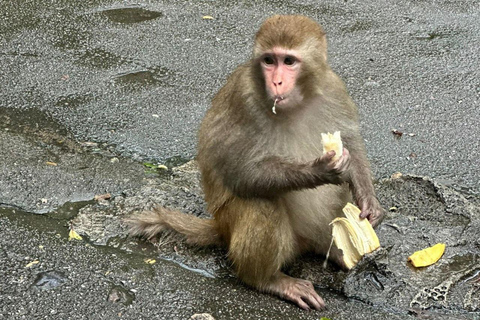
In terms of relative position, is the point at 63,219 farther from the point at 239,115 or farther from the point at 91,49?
the point at 91,49

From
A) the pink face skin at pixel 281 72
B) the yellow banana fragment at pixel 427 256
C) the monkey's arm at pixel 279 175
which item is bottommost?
the yellow banana fragment at pixel 427 256

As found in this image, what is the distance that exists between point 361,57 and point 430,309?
11.3 feet

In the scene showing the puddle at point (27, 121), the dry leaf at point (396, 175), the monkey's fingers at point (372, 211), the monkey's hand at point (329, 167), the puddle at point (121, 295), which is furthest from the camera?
the puddle at point (27, 121)

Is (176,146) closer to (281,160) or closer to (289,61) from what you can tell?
(281,160)

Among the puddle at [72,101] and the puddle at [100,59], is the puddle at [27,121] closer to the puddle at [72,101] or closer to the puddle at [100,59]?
the puddle at [72,101]

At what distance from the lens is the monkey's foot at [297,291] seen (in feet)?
11.5

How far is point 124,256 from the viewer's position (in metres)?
3.83

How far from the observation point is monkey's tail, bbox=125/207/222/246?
3.90 metres

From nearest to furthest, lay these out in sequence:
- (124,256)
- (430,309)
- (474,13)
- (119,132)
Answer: (430,309), (124,256), (119,132), (474,13)

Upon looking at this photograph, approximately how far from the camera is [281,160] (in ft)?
11.5

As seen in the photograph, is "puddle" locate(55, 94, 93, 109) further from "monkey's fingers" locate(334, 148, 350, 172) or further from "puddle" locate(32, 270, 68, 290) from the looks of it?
"monkey's fingers" locate(334, 148, 350, 172)

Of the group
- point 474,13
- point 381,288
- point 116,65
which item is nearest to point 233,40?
point 116,65

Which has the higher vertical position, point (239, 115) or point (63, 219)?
point (239, 115)

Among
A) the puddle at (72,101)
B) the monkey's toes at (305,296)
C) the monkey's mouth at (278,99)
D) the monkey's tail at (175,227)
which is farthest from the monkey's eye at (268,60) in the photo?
the puddle at (72,101)
